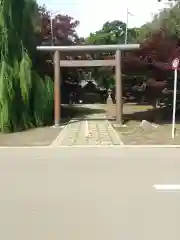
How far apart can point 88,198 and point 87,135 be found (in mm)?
8843

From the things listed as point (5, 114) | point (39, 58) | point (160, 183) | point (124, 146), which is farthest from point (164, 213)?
point (39, 58)

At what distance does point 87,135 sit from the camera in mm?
15398

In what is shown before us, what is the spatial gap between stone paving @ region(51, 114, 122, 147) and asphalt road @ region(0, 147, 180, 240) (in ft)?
9.06

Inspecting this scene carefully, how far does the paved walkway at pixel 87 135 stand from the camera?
13.8 metres

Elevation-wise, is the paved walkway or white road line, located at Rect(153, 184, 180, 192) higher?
white road line, located at Rect(153, 184, 180, 192)

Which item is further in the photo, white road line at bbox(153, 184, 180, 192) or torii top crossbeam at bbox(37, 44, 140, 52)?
torii top crossbeam at bbox(37, 44, 140, 52)

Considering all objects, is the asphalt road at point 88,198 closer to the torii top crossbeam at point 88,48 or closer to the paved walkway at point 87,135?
the paved walkway at point 87,135

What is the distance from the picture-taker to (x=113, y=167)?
934 cm

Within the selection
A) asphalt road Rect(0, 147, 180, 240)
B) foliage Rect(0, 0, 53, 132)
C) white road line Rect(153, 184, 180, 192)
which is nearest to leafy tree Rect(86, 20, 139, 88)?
foliage Rect(0, 0, 53, 132)

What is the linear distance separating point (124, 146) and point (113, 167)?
12.2ft

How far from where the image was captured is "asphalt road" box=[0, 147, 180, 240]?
5.07 meters

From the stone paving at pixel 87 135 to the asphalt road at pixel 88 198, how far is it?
2.76 meters

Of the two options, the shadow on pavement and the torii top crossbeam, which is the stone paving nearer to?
the shadow on pavement

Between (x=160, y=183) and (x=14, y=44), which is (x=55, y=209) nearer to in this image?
(x=160, y=183)
